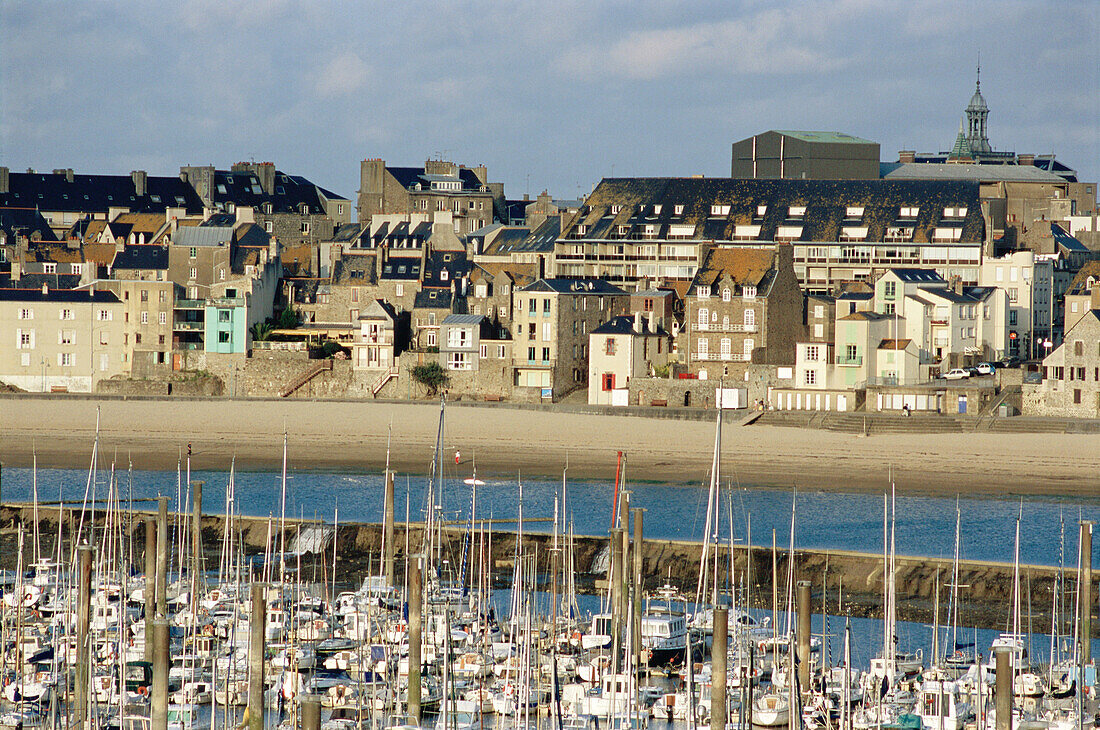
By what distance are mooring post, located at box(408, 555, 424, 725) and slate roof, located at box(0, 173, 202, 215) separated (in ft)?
229

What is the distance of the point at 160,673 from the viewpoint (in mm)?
18906

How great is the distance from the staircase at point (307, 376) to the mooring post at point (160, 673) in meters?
47.4

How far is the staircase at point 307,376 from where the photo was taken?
6625 cm

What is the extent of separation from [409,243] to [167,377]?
14.6 metres

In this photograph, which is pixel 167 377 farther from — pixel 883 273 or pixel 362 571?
pixel 362 571

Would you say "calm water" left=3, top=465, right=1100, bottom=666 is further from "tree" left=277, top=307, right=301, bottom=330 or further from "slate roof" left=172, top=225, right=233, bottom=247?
"slate roof" left=172, top=225, right=233, bottom=247

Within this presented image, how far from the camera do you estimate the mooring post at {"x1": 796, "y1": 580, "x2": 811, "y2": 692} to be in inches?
950

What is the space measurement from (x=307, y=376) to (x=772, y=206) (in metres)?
20.0

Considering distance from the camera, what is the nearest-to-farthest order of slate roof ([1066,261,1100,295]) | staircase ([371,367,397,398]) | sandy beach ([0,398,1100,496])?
sandy beach ([0,398,1100,496]) → staircase ([371,367,397,398]) → slate roof ([1066,261,1100,295])

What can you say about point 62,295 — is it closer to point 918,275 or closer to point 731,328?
point 731,328

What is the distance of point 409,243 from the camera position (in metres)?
77.6

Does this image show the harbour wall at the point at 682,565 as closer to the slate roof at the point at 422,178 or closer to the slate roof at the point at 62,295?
the slate roof at the point at 62,295

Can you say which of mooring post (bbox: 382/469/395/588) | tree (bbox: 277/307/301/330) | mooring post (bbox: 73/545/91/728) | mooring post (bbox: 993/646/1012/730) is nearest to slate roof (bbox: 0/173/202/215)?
tree (bbox: 277/307/301/330)

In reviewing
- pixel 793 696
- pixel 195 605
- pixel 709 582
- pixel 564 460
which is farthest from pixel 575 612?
pixel 564 460
